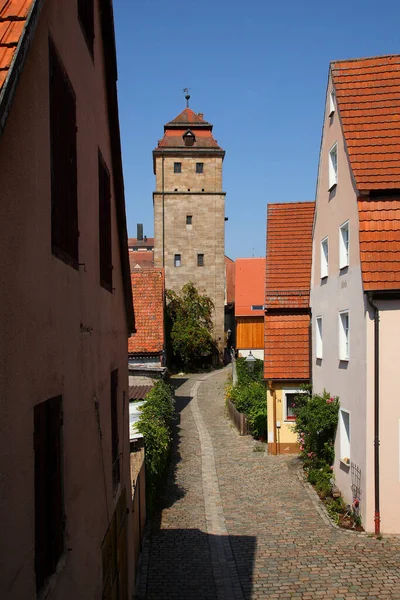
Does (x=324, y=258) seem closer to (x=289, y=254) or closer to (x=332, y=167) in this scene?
(x=332, y=167)

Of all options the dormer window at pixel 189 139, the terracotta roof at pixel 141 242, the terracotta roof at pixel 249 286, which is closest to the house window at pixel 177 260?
the terracotta roof at pixel 249 286

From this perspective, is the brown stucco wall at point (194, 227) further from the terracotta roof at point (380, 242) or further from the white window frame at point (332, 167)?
the terracotta roof at point (380, 242)

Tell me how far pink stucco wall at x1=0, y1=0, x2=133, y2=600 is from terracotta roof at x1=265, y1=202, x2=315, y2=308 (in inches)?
549

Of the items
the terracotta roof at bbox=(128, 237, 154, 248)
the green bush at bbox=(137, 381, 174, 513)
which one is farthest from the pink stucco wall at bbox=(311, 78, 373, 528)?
the terracotta roof at bbox=(128, 237, 154, 248)

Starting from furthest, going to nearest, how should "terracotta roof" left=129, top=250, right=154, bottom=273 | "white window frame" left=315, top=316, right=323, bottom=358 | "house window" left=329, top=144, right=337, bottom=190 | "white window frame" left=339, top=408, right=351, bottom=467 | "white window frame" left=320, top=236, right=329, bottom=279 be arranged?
"terracotta roof" left=129, top=250, right=154, bottom=273 < "white window frame" left=315, top=316, right=323, bottom=358 < "white window frame" left=320, top=236, right=329, bottom=279 < "house window" left=329, top=144, right=337, bottom=190 < "white window frame" left=339, top=408, right=351, bottom=467

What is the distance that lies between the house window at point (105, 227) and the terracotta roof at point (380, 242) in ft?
23.2

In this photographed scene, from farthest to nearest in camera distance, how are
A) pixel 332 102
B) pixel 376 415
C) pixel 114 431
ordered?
pixel 332 102
pixel 376 415
pixel 114 431

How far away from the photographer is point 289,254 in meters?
21.5

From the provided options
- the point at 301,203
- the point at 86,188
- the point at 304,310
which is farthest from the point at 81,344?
the point at 301,203

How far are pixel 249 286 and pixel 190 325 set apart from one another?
6637mm

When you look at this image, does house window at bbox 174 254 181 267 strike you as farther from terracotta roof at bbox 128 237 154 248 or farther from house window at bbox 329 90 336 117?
terracotta roof at bbox 128 237 154 248

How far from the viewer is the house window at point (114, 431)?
7602 mm

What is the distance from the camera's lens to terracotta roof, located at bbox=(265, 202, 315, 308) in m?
20.5

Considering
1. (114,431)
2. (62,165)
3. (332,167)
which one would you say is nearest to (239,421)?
(332,167)
